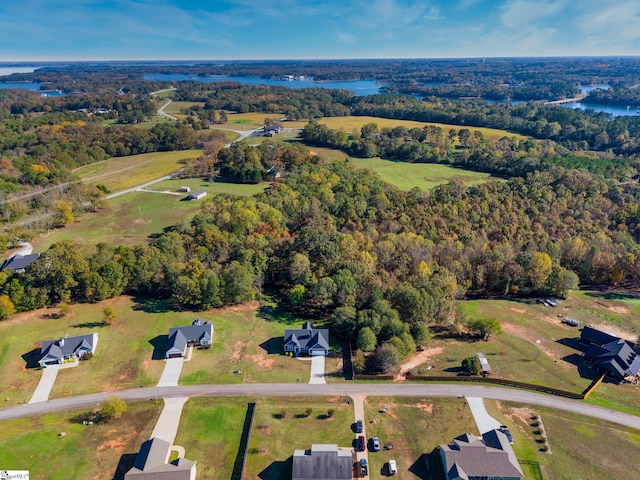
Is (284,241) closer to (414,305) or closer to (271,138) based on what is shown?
(414,305)

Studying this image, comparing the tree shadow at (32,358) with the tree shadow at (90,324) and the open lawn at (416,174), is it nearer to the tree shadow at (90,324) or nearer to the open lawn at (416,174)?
the tree shadow at (90,324)

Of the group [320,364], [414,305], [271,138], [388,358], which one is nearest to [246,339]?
[320,364]

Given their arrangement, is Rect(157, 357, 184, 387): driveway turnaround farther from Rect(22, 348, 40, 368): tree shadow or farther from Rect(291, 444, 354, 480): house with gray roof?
Rect(291, 444, 354, 480): house with gray roof

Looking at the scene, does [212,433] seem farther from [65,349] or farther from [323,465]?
[65,349]

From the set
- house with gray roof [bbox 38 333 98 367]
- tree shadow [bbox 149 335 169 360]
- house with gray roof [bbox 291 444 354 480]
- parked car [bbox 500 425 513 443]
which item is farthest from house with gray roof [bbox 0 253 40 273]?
parked car [bbox 500 425 513 443]

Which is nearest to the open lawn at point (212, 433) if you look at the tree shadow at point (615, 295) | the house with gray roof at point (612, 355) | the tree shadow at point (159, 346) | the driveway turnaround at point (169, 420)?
the driveway turnaround at point (169, 420)

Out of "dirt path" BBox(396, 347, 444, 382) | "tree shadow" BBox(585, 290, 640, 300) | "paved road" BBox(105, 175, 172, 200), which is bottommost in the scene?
"dirt path" BBox(396, 347, 444, 382)
